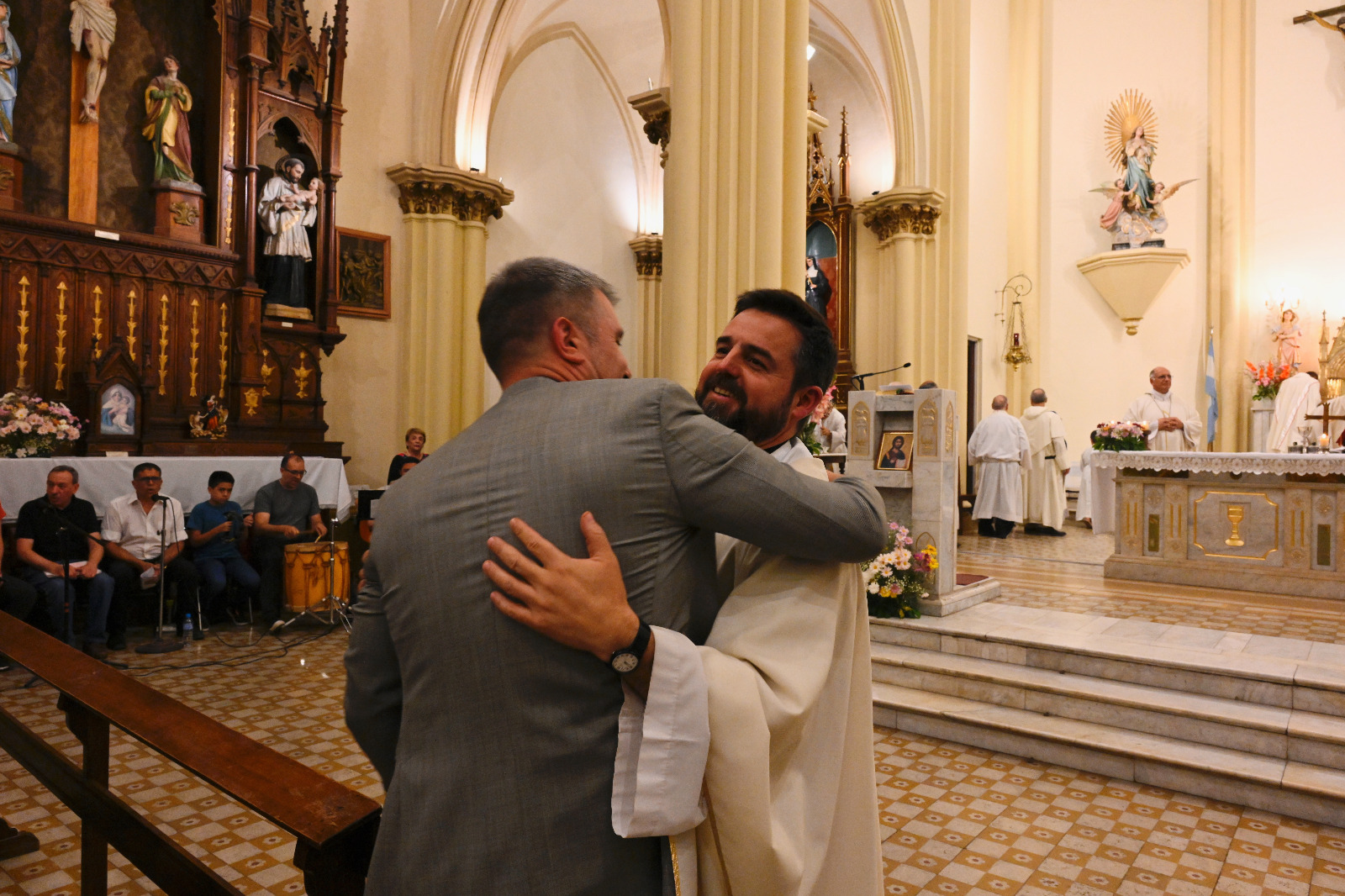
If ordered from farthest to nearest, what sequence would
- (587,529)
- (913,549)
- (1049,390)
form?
(1049,390)
(913,549)
(587,529)

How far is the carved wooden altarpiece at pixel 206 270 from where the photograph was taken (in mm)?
7855

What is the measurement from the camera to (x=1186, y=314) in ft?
44.5

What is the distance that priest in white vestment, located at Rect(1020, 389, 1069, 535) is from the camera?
1204cm

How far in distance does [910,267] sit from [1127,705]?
9.00 metres

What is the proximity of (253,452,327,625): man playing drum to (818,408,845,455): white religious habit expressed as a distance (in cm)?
642

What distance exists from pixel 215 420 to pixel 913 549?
21.9ft

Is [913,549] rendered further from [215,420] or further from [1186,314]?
[1186,314]

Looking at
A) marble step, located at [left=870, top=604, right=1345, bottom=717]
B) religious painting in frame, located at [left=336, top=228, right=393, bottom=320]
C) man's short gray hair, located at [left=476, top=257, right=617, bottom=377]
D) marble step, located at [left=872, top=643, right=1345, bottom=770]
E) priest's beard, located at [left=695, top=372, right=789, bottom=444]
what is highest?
religious painting in frame, located at [left=336, top=228, right=393, bottom=320]

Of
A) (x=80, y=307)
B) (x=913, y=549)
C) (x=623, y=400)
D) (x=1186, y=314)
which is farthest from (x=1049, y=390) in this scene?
(x=623, y=400)

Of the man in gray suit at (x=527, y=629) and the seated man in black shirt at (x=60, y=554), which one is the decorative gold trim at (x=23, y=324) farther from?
the man in gray suit at (x=527, y=629)

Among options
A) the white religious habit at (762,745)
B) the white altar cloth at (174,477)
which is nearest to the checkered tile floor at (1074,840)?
the white religious habit at (762,745)

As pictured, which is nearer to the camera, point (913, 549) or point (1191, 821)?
point (1191, 821)

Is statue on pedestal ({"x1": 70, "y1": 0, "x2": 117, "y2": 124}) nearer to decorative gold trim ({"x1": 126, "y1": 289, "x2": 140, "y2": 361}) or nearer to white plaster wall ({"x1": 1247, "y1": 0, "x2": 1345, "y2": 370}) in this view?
decorative gold trim ({"x1": 126, "y1": 289, "x2": 140, "y2": 361})

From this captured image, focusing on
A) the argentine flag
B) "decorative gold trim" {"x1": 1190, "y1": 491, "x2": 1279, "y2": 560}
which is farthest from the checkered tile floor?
the argentine flag
